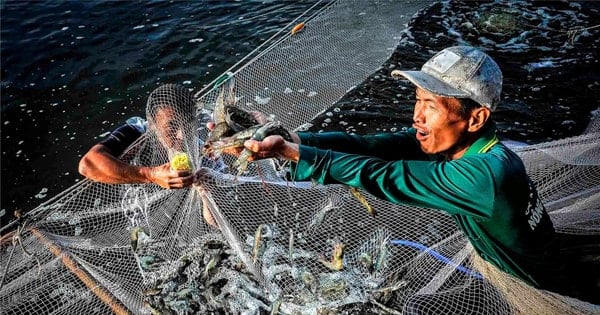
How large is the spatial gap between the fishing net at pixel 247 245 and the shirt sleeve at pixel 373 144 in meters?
0.65

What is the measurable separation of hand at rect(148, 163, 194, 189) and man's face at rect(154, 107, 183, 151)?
0.51 metres

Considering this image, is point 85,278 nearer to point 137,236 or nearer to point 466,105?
point 137,236

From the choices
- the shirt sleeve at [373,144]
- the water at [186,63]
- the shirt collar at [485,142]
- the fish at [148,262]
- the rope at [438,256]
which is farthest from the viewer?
the water at [186,63]

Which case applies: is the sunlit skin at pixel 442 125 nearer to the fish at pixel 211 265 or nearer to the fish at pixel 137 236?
the fish at pixel 211 265

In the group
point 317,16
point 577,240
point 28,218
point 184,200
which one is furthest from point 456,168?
point 317,16

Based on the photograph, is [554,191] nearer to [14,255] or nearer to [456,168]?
[456,168]

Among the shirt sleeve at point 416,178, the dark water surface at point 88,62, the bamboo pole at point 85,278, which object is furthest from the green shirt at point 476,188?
the dark water surface at point 88,62

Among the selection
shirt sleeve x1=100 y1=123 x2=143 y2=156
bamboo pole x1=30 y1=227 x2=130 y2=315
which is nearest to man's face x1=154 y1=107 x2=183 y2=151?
shirt sleeve x1=100 y1=123 x2=143 y2=156

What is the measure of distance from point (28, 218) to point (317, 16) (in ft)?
19.2

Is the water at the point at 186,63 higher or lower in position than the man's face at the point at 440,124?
lower

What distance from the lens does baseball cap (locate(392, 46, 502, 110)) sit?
253 centimetres

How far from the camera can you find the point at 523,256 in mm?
2711

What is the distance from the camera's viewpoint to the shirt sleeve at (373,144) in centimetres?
325

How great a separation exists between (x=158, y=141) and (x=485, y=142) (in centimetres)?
312
